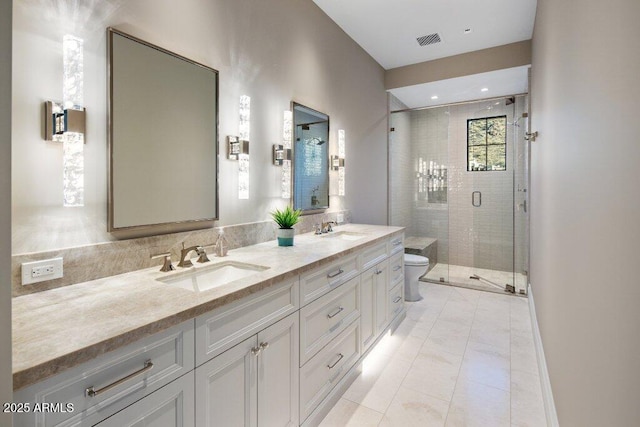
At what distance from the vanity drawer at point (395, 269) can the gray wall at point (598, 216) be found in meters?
1.33

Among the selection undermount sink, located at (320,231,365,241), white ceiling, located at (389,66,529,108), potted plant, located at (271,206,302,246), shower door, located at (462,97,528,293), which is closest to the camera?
potted plant, located at (271,206,302,246)

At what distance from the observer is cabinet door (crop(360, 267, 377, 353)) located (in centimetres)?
229

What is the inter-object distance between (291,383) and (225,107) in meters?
1.61

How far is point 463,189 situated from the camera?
5070 millimetres

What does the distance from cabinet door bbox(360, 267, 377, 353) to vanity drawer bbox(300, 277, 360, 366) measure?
0.10 metres

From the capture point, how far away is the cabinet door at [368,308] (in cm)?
229

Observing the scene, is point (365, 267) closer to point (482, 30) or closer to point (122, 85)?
point (122, 85)

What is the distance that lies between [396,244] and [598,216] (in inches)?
81.7

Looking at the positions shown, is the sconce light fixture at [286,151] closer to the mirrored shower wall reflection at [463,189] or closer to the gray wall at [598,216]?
the gray wall at [598,216]

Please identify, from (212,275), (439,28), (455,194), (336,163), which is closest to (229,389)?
(212,275)

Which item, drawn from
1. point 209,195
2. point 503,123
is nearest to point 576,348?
point 209,195

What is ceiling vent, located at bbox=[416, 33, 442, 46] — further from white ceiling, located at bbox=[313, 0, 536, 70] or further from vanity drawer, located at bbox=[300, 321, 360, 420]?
vanity drawer, located at bbox=[300, 321, 360, 420]

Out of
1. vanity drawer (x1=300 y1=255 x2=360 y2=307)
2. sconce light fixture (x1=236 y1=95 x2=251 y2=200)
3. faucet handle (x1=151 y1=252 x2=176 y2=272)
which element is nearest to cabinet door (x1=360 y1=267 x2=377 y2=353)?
vanity drawer (x1=300 y1=255 x2=360 y2=307)

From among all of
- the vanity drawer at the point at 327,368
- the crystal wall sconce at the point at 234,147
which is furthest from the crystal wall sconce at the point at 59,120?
the vanity drawer at the point at 327,368
